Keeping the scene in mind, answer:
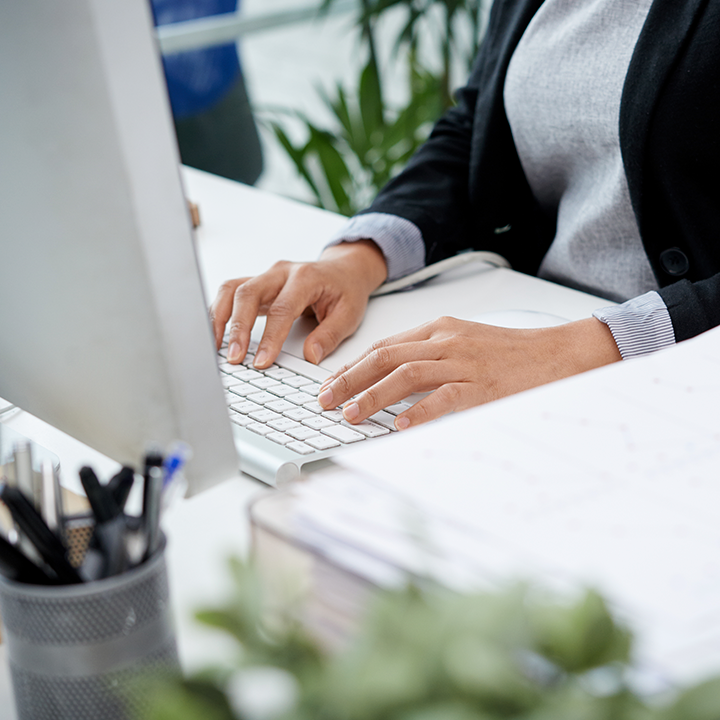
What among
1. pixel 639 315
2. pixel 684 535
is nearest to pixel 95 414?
pixel 684 535

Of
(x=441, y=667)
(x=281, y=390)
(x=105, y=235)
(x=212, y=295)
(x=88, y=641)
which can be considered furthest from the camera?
(x=212, y=295)

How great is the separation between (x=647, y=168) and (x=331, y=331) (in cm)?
36

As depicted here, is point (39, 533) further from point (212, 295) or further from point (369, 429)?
point (212, 295)

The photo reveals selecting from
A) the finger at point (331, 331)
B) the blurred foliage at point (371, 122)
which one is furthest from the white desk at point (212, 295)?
the blurred foliage at point (371, 122)

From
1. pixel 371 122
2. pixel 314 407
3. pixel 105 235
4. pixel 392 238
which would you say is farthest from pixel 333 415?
pixel 371 122

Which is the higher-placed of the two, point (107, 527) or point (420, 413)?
point (107, 527)

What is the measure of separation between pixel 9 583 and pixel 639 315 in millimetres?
540

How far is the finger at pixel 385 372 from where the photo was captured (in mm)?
596

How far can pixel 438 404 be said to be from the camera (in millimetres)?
588

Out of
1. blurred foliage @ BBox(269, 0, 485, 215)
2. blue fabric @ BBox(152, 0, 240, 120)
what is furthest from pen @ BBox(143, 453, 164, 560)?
blue fabric @ BBox(152, 0, 240, 120)

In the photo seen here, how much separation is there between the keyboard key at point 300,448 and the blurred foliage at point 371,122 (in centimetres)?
149

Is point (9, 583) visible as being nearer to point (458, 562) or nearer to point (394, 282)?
point (458, 562)

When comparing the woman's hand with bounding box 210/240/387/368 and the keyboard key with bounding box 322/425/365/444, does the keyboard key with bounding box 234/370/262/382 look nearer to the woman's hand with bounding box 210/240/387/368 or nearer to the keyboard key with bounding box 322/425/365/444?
the woman's hand with bounding box 210/240/387/368

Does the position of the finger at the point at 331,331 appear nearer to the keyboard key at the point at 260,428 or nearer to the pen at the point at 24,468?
the keyboard key at the point at 260,428
